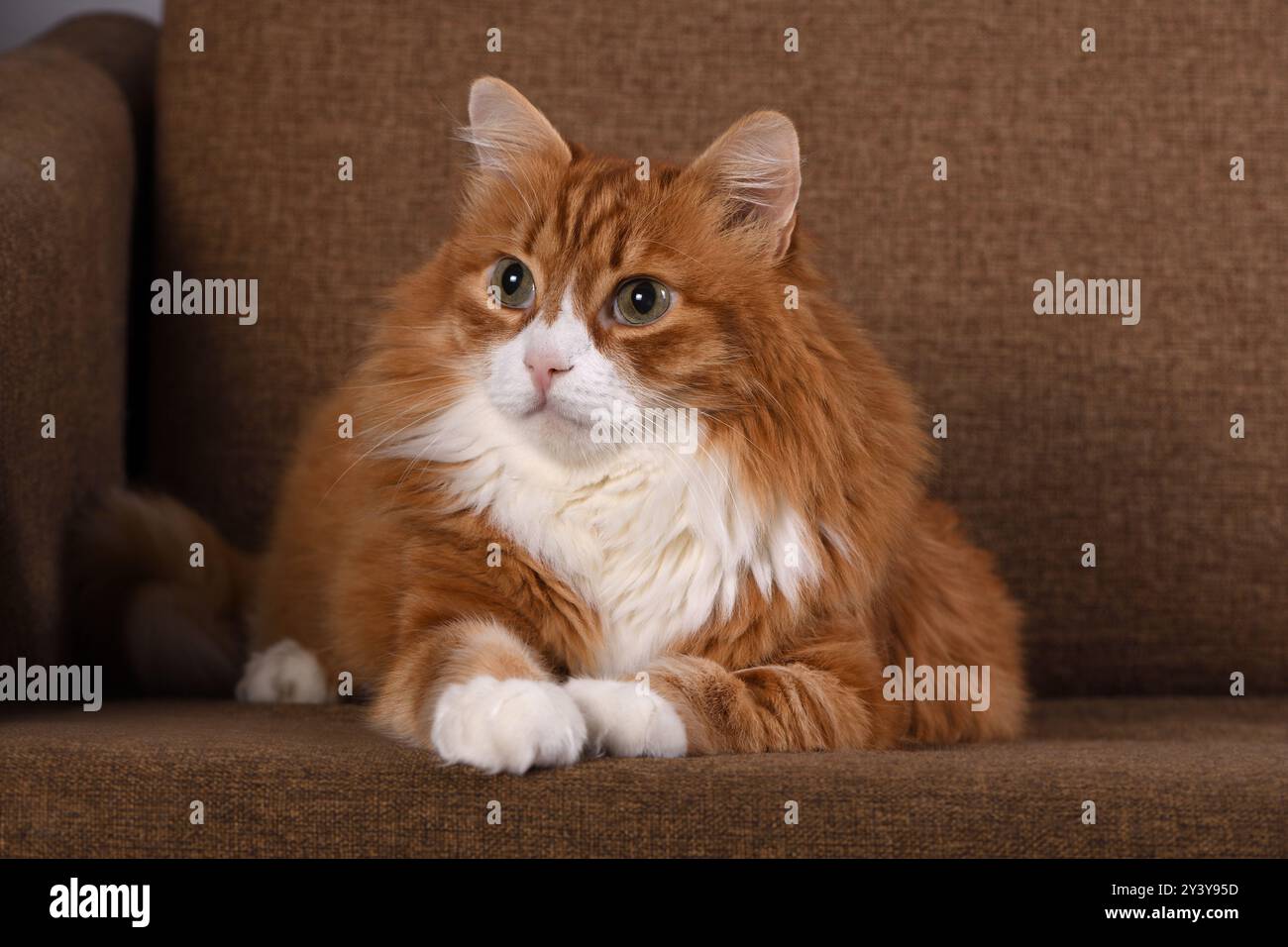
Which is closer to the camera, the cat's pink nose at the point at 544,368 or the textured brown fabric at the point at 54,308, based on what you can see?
the cat's pink nose at the point at 544,368

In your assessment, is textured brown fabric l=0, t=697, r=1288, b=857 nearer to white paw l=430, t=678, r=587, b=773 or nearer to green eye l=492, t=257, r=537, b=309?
white paw l=430, t=678, r=587, b=773

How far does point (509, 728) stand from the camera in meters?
1.29

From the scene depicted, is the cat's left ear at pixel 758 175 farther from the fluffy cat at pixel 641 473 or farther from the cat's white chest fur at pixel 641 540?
the cat's white chest fur at pixel 641 540

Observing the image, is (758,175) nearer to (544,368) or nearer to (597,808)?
(544,368)

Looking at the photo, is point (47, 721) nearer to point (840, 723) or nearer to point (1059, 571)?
point (840, 723)

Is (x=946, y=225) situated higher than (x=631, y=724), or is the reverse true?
(x=946, y=225)

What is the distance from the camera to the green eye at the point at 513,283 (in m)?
1.69

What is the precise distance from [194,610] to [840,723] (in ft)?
3.71

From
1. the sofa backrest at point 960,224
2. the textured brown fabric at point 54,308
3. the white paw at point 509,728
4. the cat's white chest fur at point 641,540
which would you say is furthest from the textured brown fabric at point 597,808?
the sofa backrest at point 960,224

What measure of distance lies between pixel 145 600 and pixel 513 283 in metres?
0.81

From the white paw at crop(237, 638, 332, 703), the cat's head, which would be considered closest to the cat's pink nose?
the cat's head

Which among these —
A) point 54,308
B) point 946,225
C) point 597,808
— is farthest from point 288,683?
point 946,225

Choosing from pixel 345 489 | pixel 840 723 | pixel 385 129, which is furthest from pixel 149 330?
pixel 840 723

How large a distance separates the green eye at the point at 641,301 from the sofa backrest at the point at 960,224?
0.89 m
